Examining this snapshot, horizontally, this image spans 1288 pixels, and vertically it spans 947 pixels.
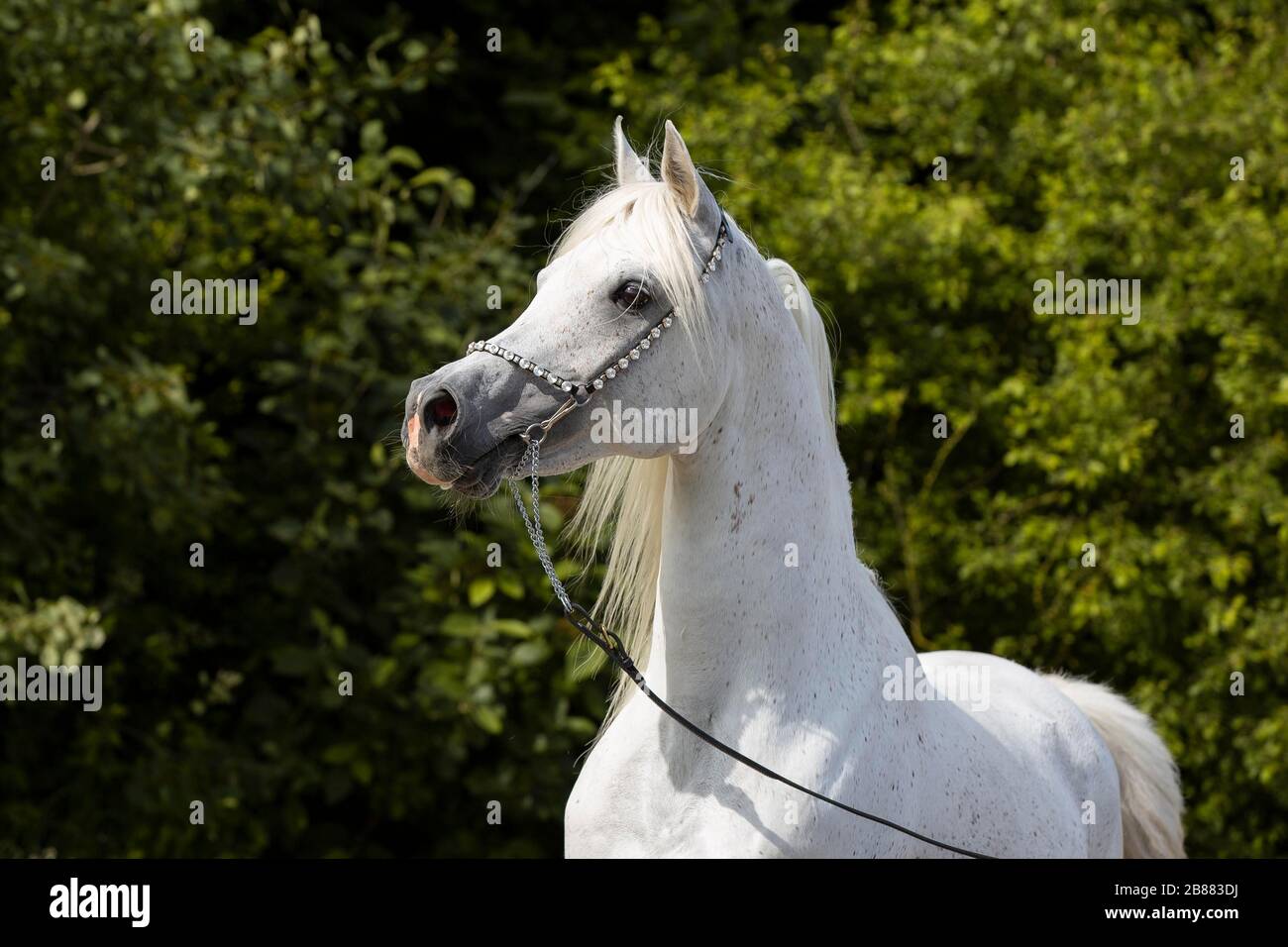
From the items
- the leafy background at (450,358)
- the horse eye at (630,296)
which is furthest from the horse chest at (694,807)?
the leafy background at (450,358)

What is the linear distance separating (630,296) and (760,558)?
49 centimetres

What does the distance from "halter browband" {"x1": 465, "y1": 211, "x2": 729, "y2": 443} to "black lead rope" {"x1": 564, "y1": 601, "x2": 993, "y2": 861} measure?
1.17 feet

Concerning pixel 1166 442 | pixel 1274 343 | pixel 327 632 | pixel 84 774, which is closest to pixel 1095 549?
pixel 1166 442

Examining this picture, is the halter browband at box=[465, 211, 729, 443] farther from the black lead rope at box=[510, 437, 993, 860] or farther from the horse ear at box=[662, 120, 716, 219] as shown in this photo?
the horse ear at box=[662, 120, 716, 219]

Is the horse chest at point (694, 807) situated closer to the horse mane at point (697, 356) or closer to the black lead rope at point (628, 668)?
the black lead rope at point (628, 668)

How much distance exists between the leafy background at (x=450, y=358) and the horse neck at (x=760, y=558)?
2.88 metres

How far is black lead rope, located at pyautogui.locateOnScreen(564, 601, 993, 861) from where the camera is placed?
8.09 feet

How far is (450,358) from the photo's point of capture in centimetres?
621

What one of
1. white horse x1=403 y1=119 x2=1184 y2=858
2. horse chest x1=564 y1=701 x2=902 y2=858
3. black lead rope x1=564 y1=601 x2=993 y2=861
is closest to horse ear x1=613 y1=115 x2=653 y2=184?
white horse x1=403 y1=119 x2=1184 y2=858

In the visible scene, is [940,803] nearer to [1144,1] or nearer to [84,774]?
[84,774]

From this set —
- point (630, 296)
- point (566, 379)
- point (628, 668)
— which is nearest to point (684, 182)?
point (630, 296)

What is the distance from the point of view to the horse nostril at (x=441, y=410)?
2.31m

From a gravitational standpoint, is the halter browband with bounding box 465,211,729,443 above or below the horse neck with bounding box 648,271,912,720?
above

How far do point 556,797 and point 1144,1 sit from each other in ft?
15.0
